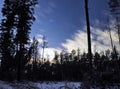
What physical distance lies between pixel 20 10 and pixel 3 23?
4.17 meters

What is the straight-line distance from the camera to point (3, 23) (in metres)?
38.4

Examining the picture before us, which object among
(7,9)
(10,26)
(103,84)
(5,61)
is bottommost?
(103,84)

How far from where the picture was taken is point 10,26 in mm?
38062

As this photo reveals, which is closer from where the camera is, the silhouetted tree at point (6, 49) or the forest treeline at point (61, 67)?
the silhouetted tree at point (6, 49)

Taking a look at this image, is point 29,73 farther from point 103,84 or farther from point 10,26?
point 103,84

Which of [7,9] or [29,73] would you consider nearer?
[7,9]

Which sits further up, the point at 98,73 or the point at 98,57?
the point at 98,57

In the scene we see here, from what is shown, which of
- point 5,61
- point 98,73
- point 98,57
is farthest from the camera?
point 98,57

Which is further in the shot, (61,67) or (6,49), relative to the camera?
(61,67)

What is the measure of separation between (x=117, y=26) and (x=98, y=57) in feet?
158

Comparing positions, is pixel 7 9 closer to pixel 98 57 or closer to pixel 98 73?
pixel 98 73

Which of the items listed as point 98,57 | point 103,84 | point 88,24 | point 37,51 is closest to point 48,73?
point 37,51

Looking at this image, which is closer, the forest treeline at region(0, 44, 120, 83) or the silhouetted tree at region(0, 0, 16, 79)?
the silhouetted tree at region(0, 0, 16, 79)

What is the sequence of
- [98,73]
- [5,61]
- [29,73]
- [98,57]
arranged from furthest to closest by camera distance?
[98,57], [29,73], [5,61], [98,73]
